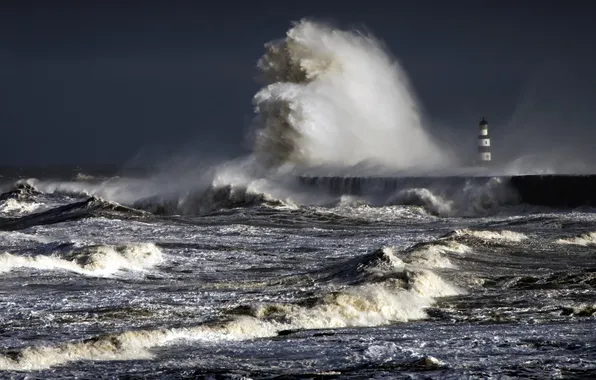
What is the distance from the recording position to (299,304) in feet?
48.9

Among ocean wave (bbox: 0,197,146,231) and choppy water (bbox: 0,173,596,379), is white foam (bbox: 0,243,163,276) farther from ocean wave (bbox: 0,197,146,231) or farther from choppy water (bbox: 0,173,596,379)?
ocean wave (bbox: 0,197,146,231)

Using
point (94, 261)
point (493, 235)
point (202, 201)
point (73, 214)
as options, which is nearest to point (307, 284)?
point (94, 261)

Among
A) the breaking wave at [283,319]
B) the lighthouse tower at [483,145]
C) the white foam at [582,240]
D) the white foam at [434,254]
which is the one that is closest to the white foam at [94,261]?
the white foam at [434,254]

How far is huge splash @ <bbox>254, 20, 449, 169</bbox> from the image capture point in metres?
47.7

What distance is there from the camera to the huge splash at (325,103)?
157 ft

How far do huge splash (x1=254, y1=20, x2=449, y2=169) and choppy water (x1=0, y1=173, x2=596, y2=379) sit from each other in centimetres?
1855

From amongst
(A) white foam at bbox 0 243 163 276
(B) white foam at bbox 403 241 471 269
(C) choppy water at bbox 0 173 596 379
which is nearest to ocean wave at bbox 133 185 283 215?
(C) choppy water at bbox 0 173 596 379

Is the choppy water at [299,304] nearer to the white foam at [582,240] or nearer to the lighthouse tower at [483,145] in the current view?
the white foam at [582,240]

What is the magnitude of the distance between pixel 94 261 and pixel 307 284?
4419 millimetres

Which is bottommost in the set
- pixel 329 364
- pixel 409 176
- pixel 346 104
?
pixel 329 364

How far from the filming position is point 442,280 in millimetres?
17219

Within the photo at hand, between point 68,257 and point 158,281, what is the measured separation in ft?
9.99

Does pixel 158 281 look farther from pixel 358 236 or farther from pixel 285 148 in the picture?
pixel 285 148

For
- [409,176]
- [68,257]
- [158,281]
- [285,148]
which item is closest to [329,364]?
[158,281]
